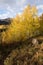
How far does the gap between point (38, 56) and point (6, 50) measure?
25.9 feet

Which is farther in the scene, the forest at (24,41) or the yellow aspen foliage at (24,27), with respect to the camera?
the yellow aspen foliage at (24,27)

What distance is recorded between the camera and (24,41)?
35688 millimetres

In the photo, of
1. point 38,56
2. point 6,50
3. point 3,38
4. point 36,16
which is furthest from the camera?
point 36,16

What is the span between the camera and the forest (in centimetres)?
2642

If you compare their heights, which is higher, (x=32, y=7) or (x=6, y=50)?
(x=32, y=7)

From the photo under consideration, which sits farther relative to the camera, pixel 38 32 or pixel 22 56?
pixel 38 32

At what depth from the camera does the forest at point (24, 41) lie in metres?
26.4

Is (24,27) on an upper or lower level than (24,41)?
upper

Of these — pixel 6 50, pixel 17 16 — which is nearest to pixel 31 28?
pixel 17 16

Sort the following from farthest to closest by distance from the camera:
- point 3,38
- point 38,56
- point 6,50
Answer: point 3,38 → point 6,50 → point 38,56

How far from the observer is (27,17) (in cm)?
4062

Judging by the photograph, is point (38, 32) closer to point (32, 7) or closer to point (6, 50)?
point (32, 7)

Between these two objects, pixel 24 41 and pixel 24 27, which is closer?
pixel 24 41

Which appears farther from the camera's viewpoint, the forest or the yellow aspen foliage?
the yellow aspen foliage
